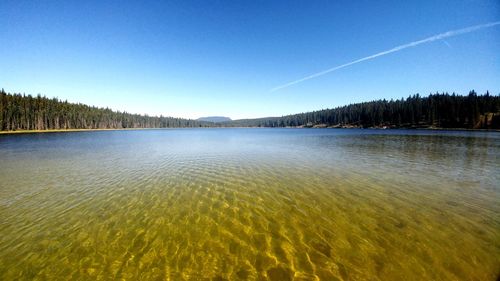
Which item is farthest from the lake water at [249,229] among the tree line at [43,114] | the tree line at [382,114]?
the tree line at [382,114]

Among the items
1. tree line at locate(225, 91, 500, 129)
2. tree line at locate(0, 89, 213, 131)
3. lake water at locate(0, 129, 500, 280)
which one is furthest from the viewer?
tree line at locate(225, 91, 500, 129)

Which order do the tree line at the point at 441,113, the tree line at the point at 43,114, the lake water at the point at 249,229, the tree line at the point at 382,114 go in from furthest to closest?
the tree line at the point at 441,113 → the tree line at the point at 382,114 → the tree line at the point at 43,114 → the lake water at the point at 249,229

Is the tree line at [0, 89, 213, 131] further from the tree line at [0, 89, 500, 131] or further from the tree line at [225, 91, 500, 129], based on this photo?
the tree line at [225, 91, 500, 129]

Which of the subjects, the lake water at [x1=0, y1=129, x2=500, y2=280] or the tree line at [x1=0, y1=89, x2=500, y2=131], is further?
the tree line at [x1=0, y1=89, x2=500, y2=131]

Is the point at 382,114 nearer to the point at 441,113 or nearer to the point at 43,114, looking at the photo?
the point at 441,113

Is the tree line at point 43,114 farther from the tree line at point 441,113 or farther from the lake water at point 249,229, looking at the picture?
the tree line at point 441,113

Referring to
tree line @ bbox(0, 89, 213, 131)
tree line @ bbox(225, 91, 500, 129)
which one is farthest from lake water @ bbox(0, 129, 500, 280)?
tree line @ bbox(225, 91, 500, 129)

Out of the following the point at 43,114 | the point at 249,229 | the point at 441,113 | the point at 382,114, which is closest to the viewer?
the point at 249,229

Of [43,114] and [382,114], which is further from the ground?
[382,114]

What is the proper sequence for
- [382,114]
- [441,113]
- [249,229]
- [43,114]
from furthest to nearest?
[382,114], [441,113], [43,114], [249,229]

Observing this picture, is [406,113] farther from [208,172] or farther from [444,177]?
[208,172]

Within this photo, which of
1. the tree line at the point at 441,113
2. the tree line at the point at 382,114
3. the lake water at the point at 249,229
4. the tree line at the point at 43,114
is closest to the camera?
the lake water at the point at 249,229

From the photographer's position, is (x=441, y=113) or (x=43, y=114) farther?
(x=441, y=113)

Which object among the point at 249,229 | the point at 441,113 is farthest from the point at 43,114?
the point at 441,113
